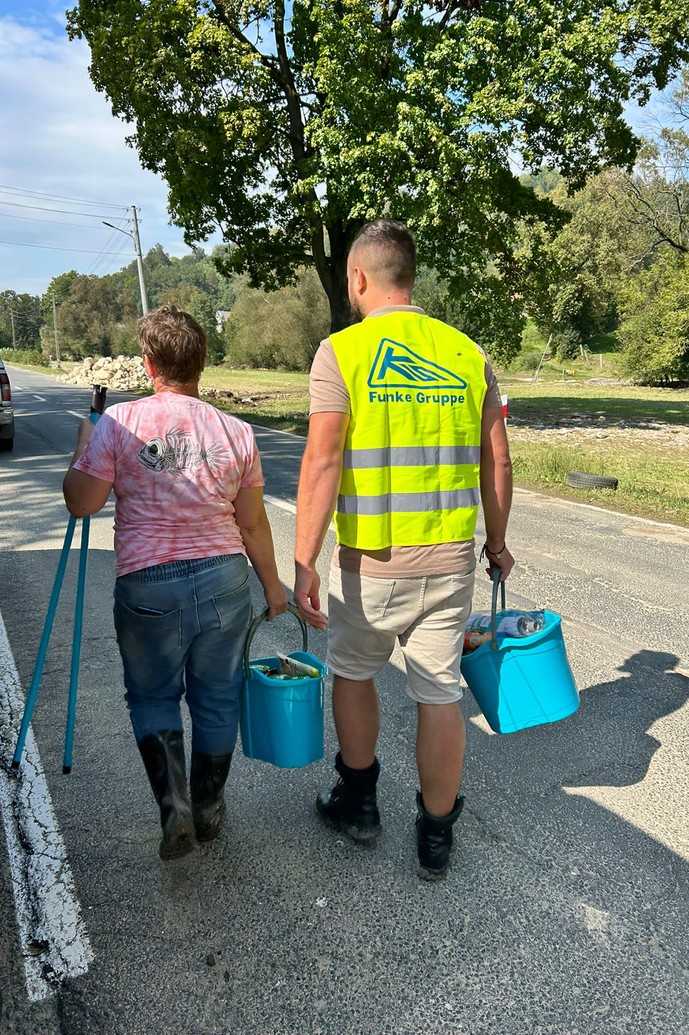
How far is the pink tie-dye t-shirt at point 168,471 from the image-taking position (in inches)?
97.6

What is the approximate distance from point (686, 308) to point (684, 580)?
34240 millimetres

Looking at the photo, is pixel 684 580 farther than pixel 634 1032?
Yes

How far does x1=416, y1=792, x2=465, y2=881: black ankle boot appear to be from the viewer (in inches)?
105

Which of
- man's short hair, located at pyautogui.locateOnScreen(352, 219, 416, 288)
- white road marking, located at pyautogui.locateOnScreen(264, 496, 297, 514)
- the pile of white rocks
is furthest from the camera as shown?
the pile of white rocks

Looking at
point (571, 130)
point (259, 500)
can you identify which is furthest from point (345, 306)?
point (259, 500)

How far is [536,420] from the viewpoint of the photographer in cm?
1983

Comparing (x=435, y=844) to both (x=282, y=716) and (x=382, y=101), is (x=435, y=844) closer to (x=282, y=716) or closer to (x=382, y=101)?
(x=282, y=716)

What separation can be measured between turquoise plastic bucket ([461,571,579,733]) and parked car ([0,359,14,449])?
11372mm

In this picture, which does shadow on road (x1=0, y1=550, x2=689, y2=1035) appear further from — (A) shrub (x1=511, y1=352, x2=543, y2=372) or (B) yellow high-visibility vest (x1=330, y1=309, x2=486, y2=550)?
(A) shrub (x1=511, y1=352, x2=543, y2=372)

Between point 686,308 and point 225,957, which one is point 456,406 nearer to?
point 225,957

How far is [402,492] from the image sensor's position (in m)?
Result: 2.52

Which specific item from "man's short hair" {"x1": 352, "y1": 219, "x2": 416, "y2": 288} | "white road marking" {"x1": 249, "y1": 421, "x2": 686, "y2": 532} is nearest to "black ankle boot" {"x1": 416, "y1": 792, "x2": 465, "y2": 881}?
"man's short hair" {"x1": 352, "y1": 219, "x2": 416, "y2": 288}

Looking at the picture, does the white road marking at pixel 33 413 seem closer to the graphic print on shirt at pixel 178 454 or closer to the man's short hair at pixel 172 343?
the man's short hair at pixel 172 343

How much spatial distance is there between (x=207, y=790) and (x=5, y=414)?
11146 millimetres
